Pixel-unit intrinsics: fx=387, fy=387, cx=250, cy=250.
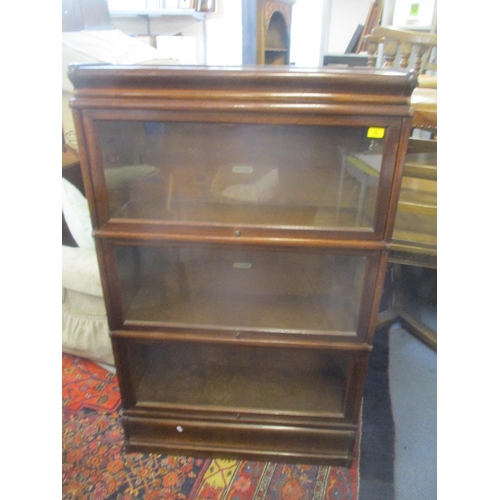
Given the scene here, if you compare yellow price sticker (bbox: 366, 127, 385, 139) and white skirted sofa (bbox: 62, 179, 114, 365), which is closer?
yellow price sticker (bbox: 366, 127, 385, 139)

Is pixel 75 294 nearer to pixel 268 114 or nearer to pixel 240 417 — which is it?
pixel 240 417

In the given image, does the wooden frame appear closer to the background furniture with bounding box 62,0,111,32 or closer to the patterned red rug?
the background furniture with bounding box 62,0,111,32

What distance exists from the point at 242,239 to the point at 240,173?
165 millimetres

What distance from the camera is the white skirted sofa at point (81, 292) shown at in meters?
1.31

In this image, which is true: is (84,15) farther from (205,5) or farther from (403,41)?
(403,41)

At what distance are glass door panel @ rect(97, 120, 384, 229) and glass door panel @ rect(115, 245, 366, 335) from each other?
4.7 inches

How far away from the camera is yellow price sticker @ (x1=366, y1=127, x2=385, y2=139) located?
0.79 metres

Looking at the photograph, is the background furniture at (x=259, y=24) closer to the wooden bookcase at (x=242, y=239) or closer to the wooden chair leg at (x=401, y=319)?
the wooden bookcase at (x=242, y=239)

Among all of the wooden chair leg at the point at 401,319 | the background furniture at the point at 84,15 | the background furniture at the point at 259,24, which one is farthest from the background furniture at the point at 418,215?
the background furniture at the point at 84,15

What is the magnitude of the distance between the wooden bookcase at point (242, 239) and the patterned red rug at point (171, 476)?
0.05 metres

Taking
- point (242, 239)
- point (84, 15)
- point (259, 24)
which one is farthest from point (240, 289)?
point (84, 15)

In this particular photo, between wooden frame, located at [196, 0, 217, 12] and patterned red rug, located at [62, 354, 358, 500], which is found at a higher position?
wooden frame, located at [196, 0, 217, 12]

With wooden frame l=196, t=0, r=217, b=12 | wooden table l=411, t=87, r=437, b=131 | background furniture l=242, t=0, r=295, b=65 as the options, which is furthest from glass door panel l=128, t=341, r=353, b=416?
wooden frame l=196, t=0, r=217, b=12

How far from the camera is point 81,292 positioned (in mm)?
1381
